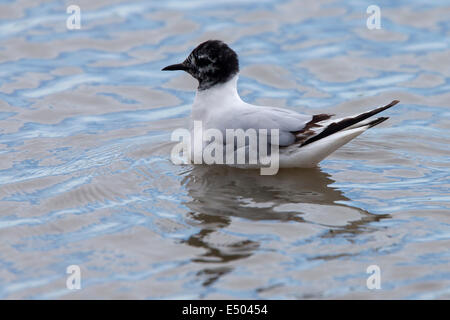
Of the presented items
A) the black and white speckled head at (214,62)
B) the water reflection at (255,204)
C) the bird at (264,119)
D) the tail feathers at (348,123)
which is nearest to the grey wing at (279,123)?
the bird at (264,119)

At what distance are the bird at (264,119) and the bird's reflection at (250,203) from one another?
214 mm

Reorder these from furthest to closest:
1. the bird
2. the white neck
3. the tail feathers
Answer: the white neck
the bird
the tail feathers

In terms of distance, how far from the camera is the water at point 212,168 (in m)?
6.24

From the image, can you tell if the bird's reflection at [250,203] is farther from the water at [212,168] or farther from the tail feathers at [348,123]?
the tail feathers at [348,123]

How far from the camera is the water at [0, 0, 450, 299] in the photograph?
20.5ft

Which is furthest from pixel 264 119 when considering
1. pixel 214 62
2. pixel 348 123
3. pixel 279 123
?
pixel 214 62

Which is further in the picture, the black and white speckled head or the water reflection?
the black and white speckled head

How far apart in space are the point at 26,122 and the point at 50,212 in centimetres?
314

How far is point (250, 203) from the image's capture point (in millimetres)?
7570

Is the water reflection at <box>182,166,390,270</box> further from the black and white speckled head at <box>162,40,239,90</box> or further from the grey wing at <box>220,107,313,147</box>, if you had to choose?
the black and white speckled head at <box>162,40,239,90</box>

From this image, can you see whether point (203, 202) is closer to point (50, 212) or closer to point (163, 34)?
point (50, 212)

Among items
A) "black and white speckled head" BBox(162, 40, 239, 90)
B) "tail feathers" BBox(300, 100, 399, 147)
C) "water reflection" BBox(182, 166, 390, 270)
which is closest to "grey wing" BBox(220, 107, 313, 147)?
"tail feathers" BBox(300, 100, 399, 147)

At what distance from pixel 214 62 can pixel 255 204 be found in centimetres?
204
